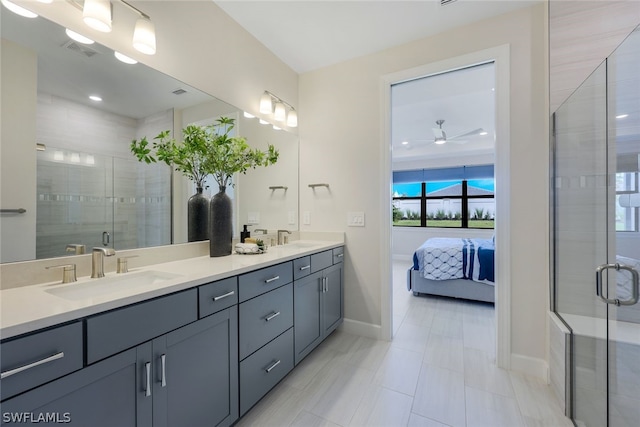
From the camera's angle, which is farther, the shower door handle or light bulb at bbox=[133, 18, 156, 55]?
light bulb at bbox=[133, 18, 156, 55]

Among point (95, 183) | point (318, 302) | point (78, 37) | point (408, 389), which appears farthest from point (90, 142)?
point (408, 389)

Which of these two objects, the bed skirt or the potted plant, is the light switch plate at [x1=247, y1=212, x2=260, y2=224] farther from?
the bed skirt

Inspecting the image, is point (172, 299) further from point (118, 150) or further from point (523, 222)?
point (523, 222)

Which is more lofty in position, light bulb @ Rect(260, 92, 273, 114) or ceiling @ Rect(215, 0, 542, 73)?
ceiling @ Rect(215, 0, 542, 73)

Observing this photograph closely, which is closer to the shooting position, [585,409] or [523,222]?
[585,409]

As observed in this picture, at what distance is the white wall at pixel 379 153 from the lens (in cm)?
186

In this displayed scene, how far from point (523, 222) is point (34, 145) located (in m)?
2.87

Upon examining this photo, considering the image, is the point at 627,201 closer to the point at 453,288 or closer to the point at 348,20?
the point at 348,20

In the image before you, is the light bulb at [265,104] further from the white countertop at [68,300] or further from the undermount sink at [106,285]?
the undermount sink at [106,285]

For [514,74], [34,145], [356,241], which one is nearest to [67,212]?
[34,145]

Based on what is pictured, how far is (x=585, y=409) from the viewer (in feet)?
4.54

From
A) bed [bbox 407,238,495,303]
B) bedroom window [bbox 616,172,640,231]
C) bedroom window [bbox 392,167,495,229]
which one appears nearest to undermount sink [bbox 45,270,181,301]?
bedroom window [bbox 616,172,640,231]

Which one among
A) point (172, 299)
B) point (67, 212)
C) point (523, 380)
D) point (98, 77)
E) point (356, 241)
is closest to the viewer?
point (172, 299)

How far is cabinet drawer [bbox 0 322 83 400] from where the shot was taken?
655 mm
